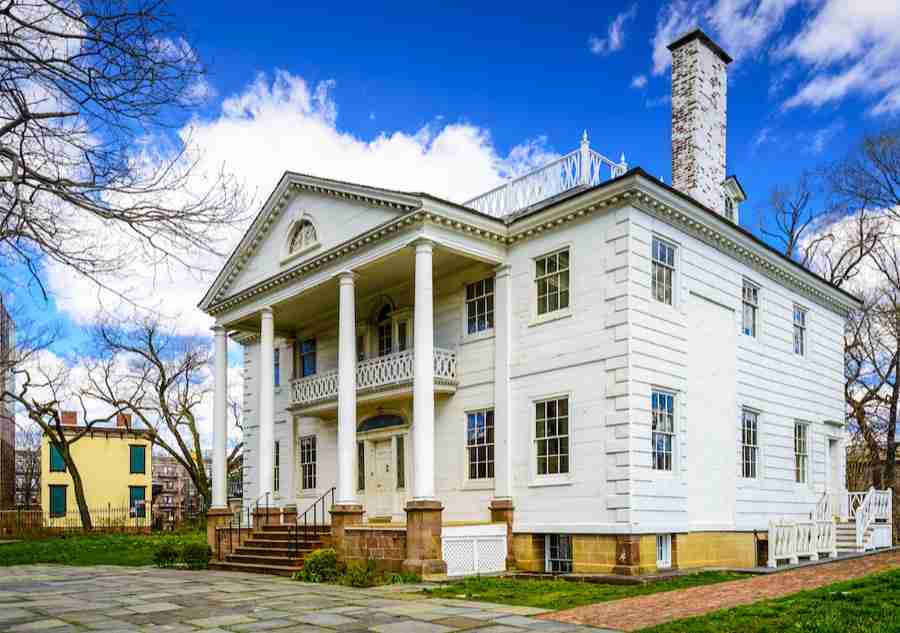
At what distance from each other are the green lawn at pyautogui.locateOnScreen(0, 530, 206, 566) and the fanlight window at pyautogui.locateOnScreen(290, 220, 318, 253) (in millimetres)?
9074

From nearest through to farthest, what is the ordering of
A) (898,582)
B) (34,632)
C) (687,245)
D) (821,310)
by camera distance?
(34,632)
(898,582)
(687,245)
(821,310)

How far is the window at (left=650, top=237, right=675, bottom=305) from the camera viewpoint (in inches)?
693

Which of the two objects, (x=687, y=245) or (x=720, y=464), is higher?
(x=687, y=245)

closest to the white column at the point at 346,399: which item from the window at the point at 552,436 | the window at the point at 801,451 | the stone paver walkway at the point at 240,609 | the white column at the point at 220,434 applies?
the stone paver walkway at the point at 240,609

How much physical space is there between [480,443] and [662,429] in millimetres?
4302

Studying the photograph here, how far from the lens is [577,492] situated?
16906mm

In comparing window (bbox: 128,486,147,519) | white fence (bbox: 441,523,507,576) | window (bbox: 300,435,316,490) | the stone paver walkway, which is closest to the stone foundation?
white fence (bbox: 441,523,507,576)

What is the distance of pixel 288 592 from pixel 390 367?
7.17 meters

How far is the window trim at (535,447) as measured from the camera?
17169mm

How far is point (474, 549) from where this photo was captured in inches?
679

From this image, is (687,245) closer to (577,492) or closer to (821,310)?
(577,492)

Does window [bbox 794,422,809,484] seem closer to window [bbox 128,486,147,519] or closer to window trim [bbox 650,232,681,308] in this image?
window trim [bbox 650,232,681,308]

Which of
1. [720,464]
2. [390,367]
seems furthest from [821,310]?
[390,367]

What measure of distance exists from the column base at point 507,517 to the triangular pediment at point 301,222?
21.5ft
